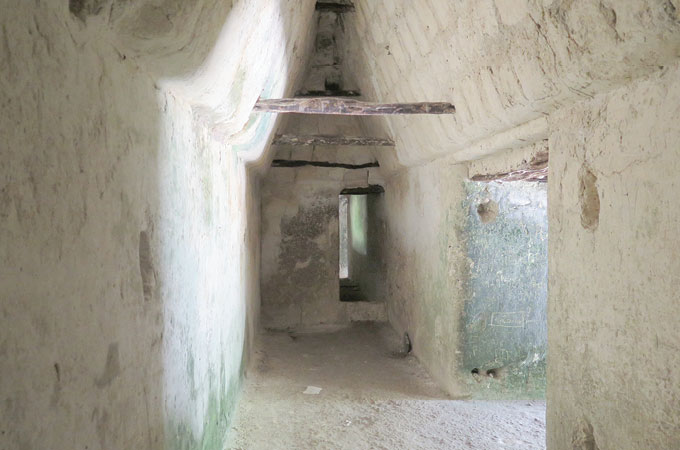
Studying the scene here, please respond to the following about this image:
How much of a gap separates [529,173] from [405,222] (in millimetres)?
2663

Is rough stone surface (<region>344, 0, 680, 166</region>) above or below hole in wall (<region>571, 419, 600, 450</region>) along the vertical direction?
above

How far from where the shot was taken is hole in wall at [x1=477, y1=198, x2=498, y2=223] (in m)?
4.79

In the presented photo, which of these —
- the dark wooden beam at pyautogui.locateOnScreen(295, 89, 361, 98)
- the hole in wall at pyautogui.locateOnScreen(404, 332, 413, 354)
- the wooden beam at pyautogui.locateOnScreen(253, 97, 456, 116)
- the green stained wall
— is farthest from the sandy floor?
the dark wooden beam at pyautogui.locateOnScreen(295, 89, 361, 98)

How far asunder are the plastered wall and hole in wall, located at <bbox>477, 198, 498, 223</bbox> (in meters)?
2.71

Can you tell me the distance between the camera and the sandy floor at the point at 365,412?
4.01 metres

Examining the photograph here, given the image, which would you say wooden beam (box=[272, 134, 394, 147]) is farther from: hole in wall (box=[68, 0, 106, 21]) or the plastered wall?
hole in wall (box=[68, 0, 106, 21])

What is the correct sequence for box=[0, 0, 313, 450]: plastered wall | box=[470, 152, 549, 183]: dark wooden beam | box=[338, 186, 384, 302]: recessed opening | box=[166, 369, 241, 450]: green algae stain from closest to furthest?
1. box=[0, 0, 313, 450]: plastered wall
2. box=[166, 369, 241, 450]: green algae stain
3. box=[470, 152, 549, 183]: dark wooden beam
4. box=[338, 186, 384, 302]: recessed opening

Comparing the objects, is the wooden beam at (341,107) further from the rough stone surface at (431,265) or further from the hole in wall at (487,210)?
the hole in wall at (487,210)

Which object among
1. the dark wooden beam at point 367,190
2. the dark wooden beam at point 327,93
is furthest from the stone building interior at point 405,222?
the dark wooden beam at point 367,190

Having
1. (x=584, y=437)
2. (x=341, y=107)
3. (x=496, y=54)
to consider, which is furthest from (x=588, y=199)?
(x=341, y=107)

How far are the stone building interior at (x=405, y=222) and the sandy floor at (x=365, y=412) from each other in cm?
3

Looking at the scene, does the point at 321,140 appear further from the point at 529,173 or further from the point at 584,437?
the point at 584,437

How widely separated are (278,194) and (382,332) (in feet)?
9.02

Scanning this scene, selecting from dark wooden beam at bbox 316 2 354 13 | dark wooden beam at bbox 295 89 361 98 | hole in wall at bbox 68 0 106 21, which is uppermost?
dark wooden beam at bbox 316 2 354 13
